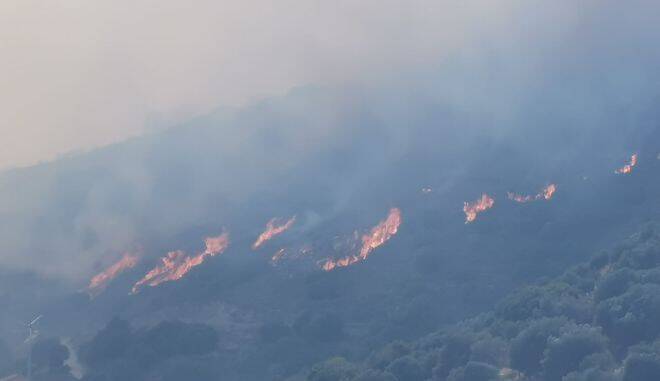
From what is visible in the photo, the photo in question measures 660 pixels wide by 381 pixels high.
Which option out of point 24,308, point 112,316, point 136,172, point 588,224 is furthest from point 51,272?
point 588,224

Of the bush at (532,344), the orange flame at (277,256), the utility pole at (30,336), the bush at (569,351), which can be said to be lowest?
the bush at (569,351)

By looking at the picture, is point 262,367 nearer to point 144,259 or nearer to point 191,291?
point 191,291

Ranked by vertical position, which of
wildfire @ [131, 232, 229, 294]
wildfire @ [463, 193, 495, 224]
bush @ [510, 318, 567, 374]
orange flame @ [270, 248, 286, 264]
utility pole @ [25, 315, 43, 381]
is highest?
wildfire @ [131, 232, 229, 294]

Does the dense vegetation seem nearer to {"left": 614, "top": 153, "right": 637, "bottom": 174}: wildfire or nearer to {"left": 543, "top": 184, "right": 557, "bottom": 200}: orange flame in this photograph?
{"left": 543, "top": 184, "right": 557, "bottom": 200}: orange flame

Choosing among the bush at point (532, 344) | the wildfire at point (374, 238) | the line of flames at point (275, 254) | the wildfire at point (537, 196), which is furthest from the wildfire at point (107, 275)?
the bush at point (532, 344)

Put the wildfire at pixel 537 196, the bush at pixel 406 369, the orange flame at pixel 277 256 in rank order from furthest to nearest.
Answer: the wildfire at pixel 537 196
the orange flame at pixel 277 256
the bush at pixel 406 369

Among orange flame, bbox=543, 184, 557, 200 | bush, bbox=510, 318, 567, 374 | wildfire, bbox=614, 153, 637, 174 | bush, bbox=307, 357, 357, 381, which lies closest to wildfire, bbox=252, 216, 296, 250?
orange flame, bbox=543, 184, 557, 200

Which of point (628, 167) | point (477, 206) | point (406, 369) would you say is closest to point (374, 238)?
point (477, 206)

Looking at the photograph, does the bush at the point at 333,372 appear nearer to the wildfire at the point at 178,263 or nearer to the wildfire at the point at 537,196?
the wildfire at the point at 178,263
